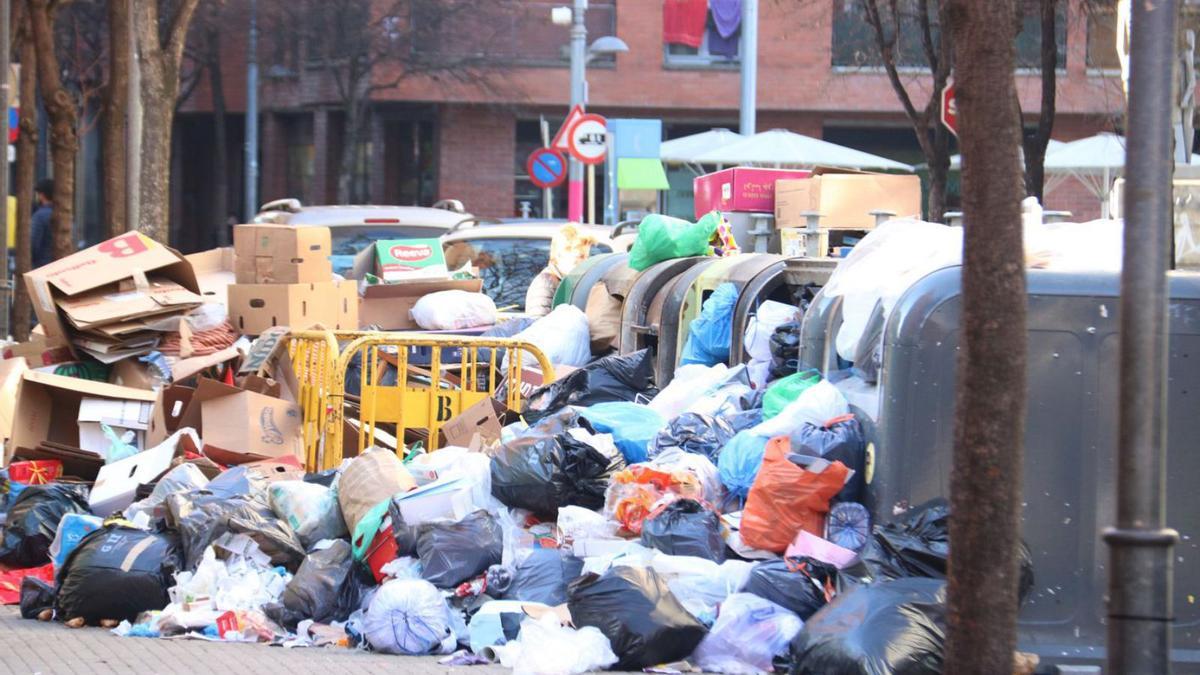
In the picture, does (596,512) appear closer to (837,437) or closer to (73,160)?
(837,437)

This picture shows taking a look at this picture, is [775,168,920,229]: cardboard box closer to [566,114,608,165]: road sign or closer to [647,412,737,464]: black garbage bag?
[647,412,737,464]: black garbage bag

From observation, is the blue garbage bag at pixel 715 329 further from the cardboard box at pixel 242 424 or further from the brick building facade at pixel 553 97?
the brick building facade at pixel 553 97

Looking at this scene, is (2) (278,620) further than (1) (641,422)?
No

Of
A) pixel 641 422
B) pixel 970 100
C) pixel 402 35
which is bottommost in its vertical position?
pixel 641 422

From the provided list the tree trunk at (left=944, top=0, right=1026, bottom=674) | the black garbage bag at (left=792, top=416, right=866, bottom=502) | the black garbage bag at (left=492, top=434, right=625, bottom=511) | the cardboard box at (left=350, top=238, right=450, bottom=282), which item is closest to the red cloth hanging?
the cardboard box at (left=350, top=238, right=450, bottom=282)

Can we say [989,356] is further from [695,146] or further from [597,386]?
[695,146]

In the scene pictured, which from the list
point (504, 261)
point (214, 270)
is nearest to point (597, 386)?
point (504, 261)

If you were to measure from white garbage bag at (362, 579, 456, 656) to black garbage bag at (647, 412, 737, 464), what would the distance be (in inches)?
56.3

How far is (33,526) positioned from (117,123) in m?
9.61

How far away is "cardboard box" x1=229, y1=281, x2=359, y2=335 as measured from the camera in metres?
10.6

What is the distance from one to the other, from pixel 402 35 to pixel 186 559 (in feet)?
96.5

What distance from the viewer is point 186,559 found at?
710cm

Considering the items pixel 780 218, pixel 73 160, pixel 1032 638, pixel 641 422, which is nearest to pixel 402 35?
pixel 73 160

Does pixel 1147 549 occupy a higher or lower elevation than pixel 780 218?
lower
